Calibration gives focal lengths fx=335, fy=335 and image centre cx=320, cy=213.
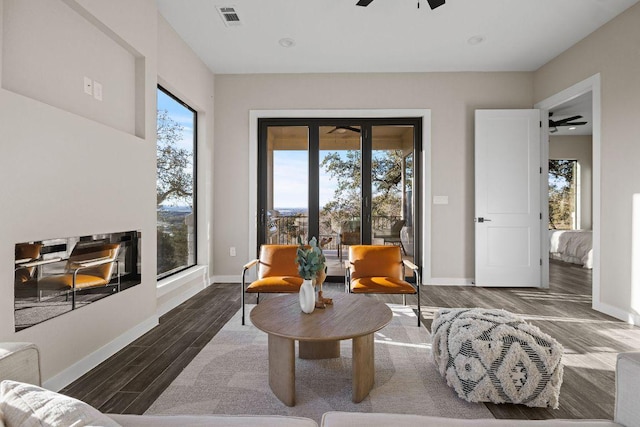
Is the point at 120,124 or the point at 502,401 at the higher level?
the point at 120,124

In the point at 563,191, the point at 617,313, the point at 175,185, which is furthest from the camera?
the point at 563,191

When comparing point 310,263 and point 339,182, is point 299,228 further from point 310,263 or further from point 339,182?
point 310,263

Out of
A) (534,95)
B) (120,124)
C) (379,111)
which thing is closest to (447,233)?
(379,111)

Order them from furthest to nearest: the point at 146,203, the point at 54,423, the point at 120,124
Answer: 1. the point at 146,203
2. the point at 120,124
3. the point at 54,423

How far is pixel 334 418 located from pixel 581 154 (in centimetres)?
987

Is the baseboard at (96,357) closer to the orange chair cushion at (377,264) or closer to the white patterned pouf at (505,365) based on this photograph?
the orange chair cushion at (377,264)

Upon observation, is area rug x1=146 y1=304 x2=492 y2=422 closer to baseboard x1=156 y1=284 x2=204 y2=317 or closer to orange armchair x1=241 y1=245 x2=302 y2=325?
orange armchair x1=241 y1=245 x2=302 y2=325

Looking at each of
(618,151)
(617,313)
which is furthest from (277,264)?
(618,151)

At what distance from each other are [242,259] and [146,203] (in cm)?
217

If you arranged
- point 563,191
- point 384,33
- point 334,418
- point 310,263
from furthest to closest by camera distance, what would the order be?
point 563,191
point 384,33
point 310,263
point 334,418

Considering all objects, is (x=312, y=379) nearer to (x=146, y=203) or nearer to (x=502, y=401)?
(x=502, y=401)

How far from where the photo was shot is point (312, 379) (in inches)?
85.4

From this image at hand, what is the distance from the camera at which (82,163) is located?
2.30 m

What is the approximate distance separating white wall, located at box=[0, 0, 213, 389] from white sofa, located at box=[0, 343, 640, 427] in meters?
0.99
